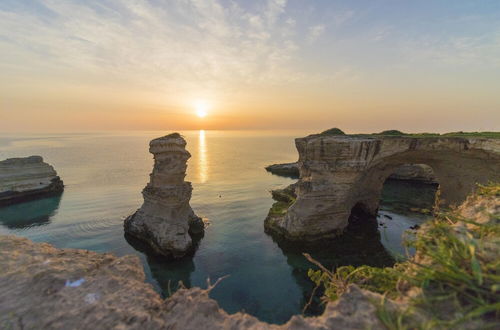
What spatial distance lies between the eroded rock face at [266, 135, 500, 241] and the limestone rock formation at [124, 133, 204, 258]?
8.55m

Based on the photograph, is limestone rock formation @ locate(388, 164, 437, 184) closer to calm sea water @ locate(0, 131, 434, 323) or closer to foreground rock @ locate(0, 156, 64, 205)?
calm sea water @ locate(0, 131, 434, 323)

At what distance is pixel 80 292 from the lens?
4176 millimetres

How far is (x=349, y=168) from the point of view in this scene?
679 inches

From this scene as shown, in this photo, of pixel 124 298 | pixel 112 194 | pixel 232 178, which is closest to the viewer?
pixel 124 298

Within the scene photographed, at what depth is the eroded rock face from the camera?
16.1 m

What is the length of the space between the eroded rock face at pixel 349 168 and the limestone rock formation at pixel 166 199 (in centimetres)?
855

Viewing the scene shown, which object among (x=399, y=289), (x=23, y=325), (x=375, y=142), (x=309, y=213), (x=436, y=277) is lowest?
(x=309, y=213)

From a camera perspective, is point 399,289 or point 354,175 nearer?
point 399,289

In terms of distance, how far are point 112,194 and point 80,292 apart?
3628cm

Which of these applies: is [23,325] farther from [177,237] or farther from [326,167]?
[326,167]

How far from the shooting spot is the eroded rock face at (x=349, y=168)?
53.0 ft

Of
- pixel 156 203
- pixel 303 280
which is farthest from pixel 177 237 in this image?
pixel 303 280

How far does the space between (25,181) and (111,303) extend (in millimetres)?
43835

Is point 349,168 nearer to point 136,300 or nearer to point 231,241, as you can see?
point 231,241
